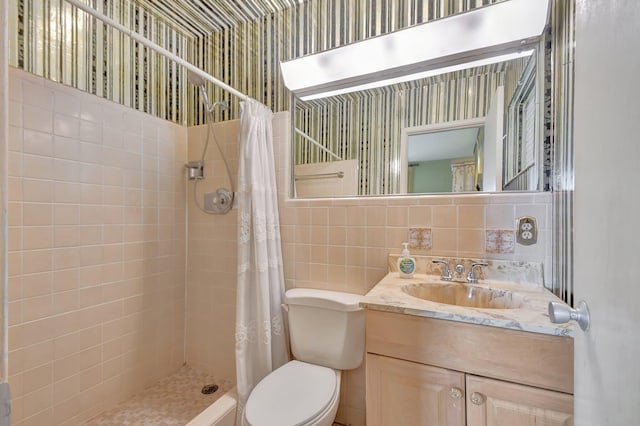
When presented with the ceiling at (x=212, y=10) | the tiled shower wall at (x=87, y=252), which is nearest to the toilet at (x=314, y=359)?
the tiled shower wall at (x=87, y=252)

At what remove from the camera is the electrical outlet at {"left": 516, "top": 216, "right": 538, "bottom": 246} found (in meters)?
1.15

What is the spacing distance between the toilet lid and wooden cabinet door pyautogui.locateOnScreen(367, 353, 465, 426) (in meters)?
0.23

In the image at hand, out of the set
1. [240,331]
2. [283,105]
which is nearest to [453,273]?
[240,331]

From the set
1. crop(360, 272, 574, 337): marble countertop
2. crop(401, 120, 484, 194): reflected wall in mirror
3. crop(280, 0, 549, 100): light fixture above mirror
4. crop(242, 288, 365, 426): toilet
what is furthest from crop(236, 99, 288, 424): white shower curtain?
crop(401, 120, 484, 194): reflected wall in mirror

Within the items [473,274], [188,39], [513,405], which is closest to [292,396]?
[513,405]

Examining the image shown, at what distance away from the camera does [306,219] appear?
5.17 ft


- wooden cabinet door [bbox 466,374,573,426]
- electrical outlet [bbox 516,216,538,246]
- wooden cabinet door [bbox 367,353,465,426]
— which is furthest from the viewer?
electrical outlet [bbox 516,216,538,246]

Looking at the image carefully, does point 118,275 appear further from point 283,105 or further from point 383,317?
point 383,317

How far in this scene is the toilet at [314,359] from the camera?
104 cm

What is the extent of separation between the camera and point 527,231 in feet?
3.80

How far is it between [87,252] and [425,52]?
79.1 inches

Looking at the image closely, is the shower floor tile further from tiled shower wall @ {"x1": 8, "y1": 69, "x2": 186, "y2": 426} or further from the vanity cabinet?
the vanity cabinet

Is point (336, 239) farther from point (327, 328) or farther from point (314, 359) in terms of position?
point (314, 359)

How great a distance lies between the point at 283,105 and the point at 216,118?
516 millimetres
